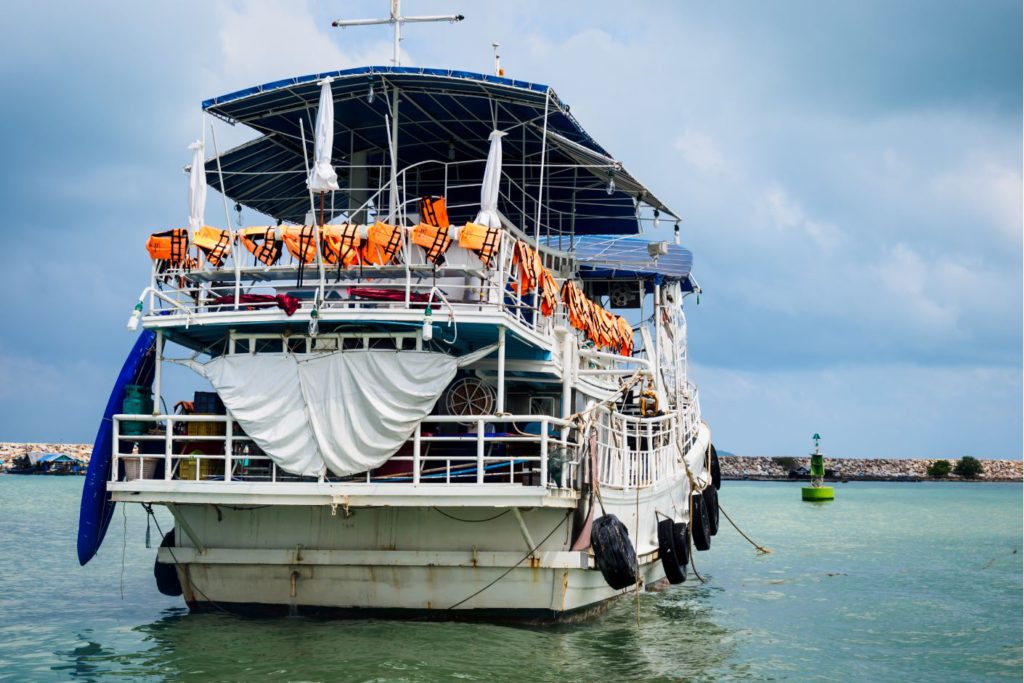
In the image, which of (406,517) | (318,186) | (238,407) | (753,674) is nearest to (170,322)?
(238,407)

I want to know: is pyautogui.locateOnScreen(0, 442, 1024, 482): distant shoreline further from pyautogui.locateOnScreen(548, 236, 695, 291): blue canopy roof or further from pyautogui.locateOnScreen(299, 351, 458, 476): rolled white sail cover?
pyautogui.locateOnScreen(299, 351, 458, 476): rolled white sail cover

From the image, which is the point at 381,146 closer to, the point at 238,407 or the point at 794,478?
the point at 238,407

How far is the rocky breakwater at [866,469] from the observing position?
134 meters

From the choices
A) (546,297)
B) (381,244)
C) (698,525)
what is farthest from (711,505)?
(381,244)

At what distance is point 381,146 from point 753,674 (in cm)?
1126

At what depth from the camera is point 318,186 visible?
51.9 feet

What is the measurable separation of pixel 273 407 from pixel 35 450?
109064 mm

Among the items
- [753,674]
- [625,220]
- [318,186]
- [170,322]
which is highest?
[625,220]

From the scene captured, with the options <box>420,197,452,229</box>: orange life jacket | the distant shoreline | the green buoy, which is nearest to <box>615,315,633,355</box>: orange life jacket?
<box>420,197,452,229</box>: orange life jacket

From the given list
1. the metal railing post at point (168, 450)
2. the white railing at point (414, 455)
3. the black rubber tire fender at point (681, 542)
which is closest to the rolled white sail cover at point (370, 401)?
the white railing at point (414, 455)

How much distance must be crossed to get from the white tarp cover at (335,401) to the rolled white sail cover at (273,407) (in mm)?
14

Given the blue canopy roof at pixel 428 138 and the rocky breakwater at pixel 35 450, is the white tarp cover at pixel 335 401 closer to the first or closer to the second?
the blue canopy roof at pixel 428 138

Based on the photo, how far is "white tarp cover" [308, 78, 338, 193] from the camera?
51.7 feet

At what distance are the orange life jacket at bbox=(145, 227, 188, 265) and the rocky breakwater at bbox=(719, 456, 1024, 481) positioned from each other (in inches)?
4833
